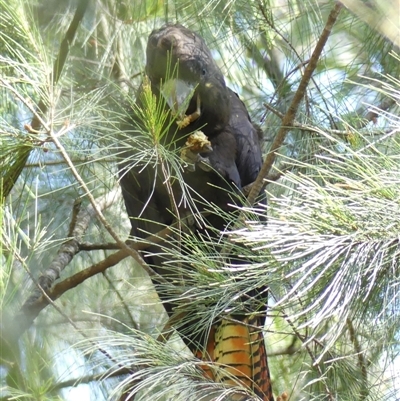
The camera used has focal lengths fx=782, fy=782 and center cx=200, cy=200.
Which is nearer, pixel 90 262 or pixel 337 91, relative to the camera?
pixel 337 91

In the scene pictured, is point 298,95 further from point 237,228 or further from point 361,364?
point 361,364

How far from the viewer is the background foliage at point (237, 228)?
1.28 meters

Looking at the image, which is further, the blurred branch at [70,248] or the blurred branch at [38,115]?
the blurred branch at [70,248]

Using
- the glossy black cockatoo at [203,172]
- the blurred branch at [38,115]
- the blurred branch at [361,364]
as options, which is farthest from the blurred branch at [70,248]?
the blurred branch at [361,364]

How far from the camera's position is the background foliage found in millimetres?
1282

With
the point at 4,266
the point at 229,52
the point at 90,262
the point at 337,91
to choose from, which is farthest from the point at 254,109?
the point at 4,266

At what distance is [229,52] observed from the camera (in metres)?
2.74

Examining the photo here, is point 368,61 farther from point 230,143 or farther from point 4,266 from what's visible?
point 4,266

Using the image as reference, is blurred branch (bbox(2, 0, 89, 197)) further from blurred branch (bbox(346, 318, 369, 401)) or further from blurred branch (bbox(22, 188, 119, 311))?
blurred branch (bbox(346, 318, 369, 401))

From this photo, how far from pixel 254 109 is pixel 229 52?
11.6 inches

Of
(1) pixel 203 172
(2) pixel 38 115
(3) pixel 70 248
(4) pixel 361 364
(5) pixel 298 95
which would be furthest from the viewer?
(3) pixel 70 248

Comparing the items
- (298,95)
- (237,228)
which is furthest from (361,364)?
(298,95)

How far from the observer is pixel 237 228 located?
1.78 meters

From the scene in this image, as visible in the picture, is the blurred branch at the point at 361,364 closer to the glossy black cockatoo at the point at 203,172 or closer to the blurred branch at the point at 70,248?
the glossy black cockatoo at the point at 203,172
